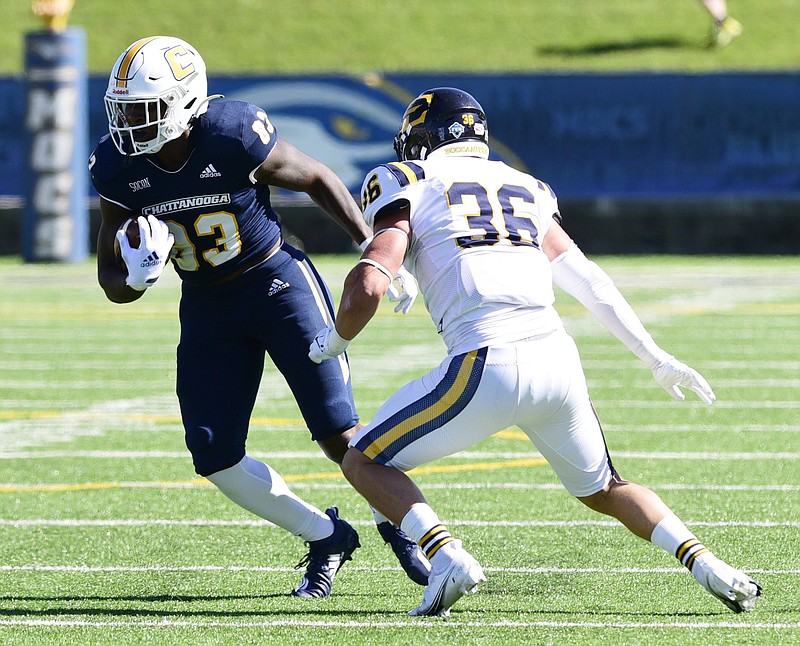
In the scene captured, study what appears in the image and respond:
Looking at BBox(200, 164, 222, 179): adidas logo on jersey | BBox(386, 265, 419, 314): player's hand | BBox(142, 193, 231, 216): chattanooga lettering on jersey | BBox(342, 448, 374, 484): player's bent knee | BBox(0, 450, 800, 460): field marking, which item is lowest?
BBox(0, 450, 800, 460): field marking

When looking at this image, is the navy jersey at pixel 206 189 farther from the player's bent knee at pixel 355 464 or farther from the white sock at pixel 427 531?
the white sock at pixel 427 531

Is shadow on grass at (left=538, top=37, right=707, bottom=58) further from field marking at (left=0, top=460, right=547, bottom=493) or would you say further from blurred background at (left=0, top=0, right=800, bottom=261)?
field marking at (left=0, top=460, right=547, bottom=493)

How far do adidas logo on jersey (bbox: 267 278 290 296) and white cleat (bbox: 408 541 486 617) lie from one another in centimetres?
109

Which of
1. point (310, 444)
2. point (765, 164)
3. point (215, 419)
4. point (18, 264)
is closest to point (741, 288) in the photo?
point (765, 164)

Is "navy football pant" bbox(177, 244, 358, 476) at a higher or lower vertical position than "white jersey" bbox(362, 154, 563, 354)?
lower

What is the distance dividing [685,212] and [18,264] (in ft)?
30.0

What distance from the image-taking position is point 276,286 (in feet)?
14.4

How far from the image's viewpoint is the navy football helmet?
402 cm

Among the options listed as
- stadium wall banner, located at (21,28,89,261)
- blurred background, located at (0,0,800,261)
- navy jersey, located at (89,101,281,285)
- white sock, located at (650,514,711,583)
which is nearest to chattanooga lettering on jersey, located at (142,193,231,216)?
navy jersey, located at (89,101,281,285)

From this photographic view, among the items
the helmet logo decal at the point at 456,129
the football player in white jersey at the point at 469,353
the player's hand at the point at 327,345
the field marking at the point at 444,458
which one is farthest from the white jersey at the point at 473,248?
the field marking at the point at 444,458

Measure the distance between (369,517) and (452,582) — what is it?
1.81 metres

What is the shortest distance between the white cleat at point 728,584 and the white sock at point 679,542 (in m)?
0.03

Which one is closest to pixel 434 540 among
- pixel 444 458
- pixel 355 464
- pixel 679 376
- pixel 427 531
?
pixel 427 531

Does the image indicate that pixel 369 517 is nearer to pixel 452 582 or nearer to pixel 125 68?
pixel 452 582
